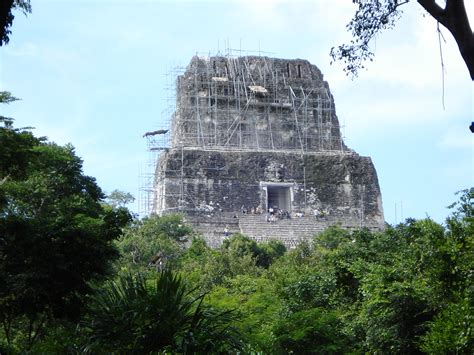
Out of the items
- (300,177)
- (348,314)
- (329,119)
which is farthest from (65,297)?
(329,119)

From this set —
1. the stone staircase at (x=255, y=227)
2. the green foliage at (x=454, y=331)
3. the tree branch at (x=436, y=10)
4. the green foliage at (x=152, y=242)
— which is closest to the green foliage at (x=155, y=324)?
the green foliage at (x=454, y=331)

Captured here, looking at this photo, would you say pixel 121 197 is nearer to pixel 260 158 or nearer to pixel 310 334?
pixel 260 158

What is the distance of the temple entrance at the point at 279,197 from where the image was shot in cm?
3788

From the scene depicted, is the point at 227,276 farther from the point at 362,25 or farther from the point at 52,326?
the point at 362,25

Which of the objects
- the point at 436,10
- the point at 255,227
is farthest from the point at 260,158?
the point at 436,10

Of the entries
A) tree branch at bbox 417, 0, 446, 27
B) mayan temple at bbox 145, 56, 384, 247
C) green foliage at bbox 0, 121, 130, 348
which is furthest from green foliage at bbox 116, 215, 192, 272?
tree branch at bbox 417, 0, 446, 27

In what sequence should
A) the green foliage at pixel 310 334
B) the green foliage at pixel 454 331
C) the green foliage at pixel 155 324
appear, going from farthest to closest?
the green foliage at pixel 310 334
the green foliage at pixel 454 331
the green foliage at pixel 155 324

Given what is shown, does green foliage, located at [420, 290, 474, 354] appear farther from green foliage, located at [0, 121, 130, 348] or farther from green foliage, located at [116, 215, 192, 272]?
green foliage, located at [116, 215, 192, 272]

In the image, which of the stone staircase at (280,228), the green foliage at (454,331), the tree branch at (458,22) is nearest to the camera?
the tree branch at (458,22)

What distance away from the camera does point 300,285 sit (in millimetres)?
18422

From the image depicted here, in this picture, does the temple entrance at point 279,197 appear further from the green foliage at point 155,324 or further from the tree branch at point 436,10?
the tree branch at point 436,10

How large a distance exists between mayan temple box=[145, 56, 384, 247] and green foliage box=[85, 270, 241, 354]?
22.4 metres

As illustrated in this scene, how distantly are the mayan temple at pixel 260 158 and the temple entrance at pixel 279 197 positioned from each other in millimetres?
45

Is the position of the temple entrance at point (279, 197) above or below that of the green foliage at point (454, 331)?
above
